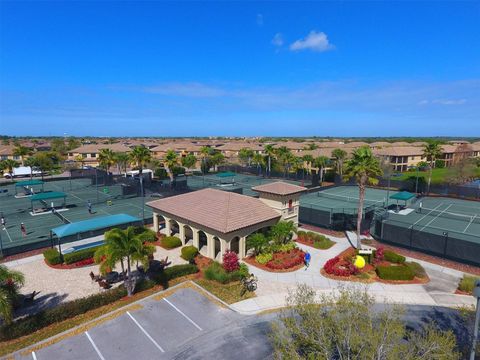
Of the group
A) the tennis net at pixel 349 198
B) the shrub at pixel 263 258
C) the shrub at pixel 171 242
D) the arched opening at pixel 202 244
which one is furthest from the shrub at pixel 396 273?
the tennis net at pixel 349 198

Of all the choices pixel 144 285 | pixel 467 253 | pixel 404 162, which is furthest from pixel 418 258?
pixel 404 162

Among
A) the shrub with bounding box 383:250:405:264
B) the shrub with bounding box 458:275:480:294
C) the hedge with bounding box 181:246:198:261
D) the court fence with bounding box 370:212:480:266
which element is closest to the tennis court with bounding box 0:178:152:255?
the hedge with bounding box 181:246:198:261

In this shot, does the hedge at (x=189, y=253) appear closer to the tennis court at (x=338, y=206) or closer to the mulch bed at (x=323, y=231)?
the mulch bed at (x=323, y=231)

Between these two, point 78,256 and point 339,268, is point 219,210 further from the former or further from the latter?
point 78,256

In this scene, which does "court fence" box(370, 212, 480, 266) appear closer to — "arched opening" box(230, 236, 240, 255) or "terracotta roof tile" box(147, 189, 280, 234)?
"terracotta roof tile" box(147, 189, 280, 234)

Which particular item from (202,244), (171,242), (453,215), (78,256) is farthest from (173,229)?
(453,215)

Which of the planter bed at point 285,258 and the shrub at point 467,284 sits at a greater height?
the shrub at point 467,284

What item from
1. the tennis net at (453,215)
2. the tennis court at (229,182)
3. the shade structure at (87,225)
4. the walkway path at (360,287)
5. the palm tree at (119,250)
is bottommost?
the walkway path at (360,287)
